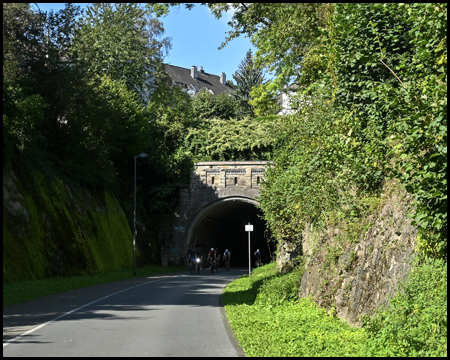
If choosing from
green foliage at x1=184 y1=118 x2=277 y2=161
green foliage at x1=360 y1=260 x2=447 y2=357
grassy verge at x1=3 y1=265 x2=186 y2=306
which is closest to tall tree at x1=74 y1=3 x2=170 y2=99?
green foliage at x1=184 y1=118 x2=277 y2=161

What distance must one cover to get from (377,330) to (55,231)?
2081cm

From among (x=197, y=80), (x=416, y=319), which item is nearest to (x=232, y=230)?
(x=416, y=319)

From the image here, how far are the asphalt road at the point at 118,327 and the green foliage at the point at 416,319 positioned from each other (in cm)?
213

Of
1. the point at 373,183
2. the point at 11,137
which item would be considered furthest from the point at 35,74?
the point at 373,183

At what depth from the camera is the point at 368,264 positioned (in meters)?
11.3

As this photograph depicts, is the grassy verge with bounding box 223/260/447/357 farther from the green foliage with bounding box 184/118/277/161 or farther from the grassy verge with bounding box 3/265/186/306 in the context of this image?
the green foliage with bounding box 184/118/277/161

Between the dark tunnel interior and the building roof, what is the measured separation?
4083 cm

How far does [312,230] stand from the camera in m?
17.3

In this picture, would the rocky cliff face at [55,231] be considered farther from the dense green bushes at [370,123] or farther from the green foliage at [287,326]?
the green foliage at [287,326]

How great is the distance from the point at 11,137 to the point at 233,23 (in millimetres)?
10756

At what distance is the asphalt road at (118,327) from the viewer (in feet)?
→ 29.5

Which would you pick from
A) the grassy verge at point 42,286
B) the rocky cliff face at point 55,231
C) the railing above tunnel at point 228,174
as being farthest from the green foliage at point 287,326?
the railing above tunnel at point 228,174

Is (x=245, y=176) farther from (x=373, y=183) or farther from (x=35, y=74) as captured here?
(x=373, y=183)

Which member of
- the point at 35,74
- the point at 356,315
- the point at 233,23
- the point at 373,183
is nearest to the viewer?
the point at 356,315
